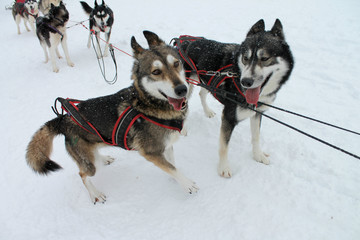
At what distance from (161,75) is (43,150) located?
1.50m

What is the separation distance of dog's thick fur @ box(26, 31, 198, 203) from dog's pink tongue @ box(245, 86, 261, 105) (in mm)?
707

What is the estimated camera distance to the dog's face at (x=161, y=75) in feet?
6.00

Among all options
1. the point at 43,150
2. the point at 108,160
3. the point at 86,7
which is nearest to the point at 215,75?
the point at 108,160

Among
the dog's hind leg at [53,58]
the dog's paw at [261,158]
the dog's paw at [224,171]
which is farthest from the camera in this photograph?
the dog's hind leg at [53,58]

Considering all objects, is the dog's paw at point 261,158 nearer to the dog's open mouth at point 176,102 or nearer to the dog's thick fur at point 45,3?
the dog's open mouth at point 176,102

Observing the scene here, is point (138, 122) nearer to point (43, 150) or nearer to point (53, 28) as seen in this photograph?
point (43, 150)

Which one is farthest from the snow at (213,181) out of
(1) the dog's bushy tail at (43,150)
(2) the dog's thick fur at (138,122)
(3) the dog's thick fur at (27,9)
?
(3) the dog's thick fur at (27,9)

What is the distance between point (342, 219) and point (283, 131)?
4.47 feet

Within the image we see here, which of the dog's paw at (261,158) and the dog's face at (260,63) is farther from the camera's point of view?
the dog's paw at (261,158)

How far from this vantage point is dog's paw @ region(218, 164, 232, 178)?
2.62 metres

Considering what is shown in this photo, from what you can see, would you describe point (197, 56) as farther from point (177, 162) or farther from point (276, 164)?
point (276, 164)

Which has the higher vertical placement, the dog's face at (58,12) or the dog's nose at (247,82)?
the dog's face at (58,12)

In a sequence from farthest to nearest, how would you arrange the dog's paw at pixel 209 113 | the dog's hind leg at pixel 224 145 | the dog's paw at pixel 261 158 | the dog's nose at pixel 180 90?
the dog's paw at pixel 209 113
the dog's paw at pixel 261 158
the dog's hind leg at pixel 224 145
the dog's nose at pixel 180 90

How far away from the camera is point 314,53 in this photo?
5.04 metres
